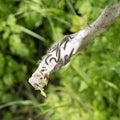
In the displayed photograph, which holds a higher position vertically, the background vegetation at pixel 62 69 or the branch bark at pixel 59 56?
the branch bark at pixel 59 56

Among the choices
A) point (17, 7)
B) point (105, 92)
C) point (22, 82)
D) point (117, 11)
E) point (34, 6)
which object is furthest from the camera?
point (22, 82)

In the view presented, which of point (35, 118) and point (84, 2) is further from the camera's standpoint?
point (35, 118)

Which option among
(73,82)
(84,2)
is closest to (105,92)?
(73,82)

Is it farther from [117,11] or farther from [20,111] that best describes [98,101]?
[117,11]

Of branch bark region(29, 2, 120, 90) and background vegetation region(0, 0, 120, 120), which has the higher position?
branch bark region(29, 2, 120, 90)

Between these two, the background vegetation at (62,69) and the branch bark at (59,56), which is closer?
the branch bark at (59,56)

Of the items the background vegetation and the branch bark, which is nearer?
the branch bark

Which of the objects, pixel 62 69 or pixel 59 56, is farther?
pixel 62 69

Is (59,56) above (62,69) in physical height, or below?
above
